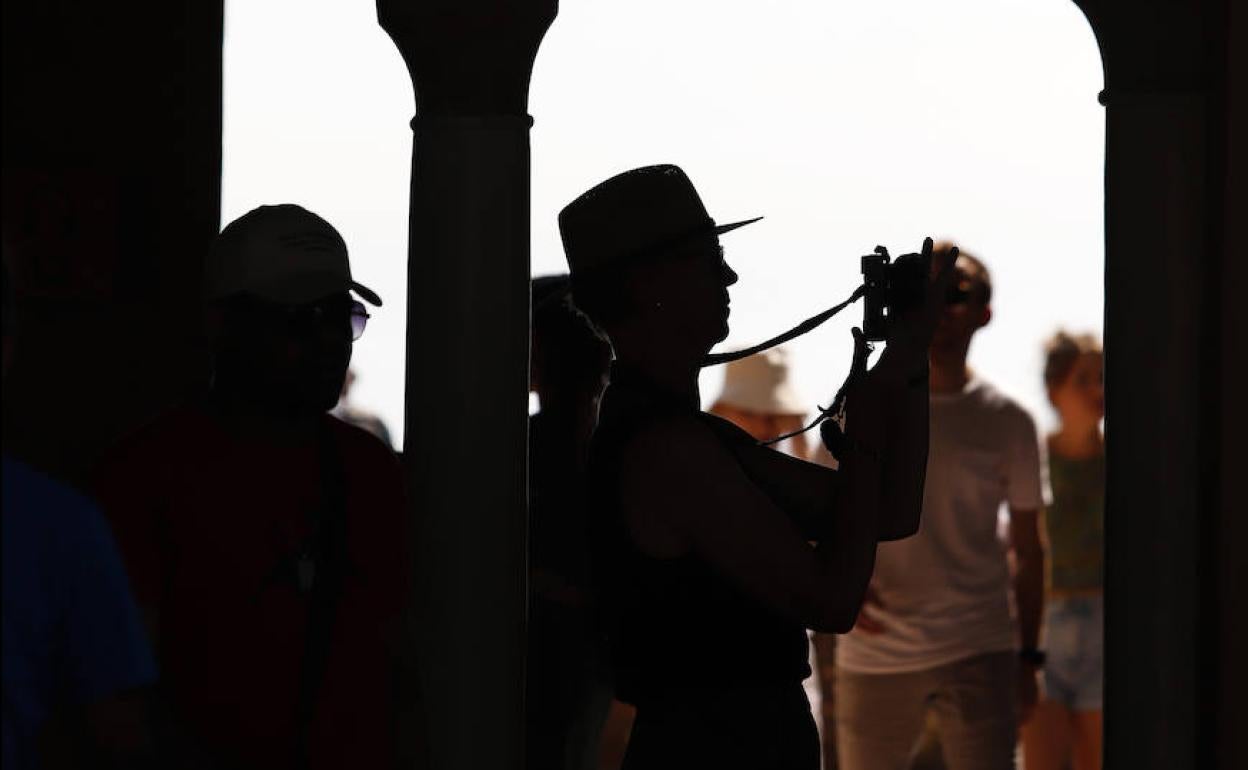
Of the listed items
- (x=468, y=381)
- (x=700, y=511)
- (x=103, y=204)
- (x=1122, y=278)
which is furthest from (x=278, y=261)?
(x=1122, y=278)

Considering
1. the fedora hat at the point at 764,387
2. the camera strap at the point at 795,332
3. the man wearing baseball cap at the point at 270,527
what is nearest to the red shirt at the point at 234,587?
the man wearing baseball cap at the point at 270,527

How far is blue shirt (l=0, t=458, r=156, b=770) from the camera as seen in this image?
225 cm

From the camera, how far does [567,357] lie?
433 cm

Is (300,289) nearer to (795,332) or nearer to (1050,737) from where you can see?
(795,332)

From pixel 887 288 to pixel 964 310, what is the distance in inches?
90.2

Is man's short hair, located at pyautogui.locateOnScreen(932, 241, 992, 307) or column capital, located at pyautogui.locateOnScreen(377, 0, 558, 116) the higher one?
column capital, located at pyautogui.locateOnScreen(377, 0, 558, 116)

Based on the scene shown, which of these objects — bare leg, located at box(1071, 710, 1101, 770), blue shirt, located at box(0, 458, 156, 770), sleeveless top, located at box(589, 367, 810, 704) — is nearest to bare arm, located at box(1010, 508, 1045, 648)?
bare leg, located at box(1071, 710, 1101, 770)

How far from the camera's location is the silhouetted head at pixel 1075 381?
625cm

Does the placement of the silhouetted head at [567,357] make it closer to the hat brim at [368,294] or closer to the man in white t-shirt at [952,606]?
the hat brim at [368,294]

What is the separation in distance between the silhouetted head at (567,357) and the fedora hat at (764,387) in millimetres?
1945

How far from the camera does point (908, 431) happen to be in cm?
315

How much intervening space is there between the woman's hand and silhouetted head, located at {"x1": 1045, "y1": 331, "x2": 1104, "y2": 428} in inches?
124

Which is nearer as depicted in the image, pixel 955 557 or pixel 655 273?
pixel 655 273

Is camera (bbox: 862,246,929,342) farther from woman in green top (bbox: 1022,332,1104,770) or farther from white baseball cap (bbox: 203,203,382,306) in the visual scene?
woman in green top (bbox: 1022,332,1104,770)
